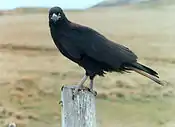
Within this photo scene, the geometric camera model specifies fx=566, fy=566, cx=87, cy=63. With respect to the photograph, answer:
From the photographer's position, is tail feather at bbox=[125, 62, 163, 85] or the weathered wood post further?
tail feather at bbox=[125, 62, 163, 85]

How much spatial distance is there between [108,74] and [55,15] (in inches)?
169

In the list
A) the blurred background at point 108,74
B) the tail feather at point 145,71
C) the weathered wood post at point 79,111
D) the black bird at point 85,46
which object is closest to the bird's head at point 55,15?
the black bird at point 85,46

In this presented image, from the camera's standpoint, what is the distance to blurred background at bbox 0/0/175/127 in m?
6.54

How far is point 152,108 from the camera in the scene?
21.8 ft

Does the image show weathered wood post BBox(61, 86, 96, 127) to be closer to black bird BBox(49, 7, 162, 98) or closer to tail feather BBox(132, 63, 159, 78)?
tail feather BBox(132, 63, 159, 78)

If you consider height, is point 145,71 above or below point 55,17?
below

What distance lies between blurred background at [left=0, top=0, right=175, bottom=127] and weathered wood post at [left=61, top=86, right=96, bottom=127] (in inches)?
149

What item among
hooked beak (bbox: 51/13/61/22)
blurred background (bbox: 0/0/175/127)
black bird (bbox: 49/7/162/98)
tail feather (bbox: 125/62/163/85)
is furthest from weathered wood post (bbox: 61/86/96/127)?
blurred background (bbox: 0/0/175/127)

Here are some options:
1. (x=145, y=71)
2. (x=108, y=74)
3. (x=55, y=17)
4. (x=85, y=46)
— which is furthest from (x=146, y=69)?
→ (x=108, y=74)

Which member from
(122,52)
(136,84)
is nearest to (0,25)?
(136,84)

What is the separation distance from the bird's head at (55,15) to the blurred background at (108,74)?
3.16m

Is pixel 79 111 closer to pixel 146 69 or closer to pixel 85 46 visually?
pixel 146 69

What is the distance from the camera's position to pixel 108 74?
730 centimetres

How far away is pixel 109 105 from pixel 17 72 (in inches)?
→ 73.5
